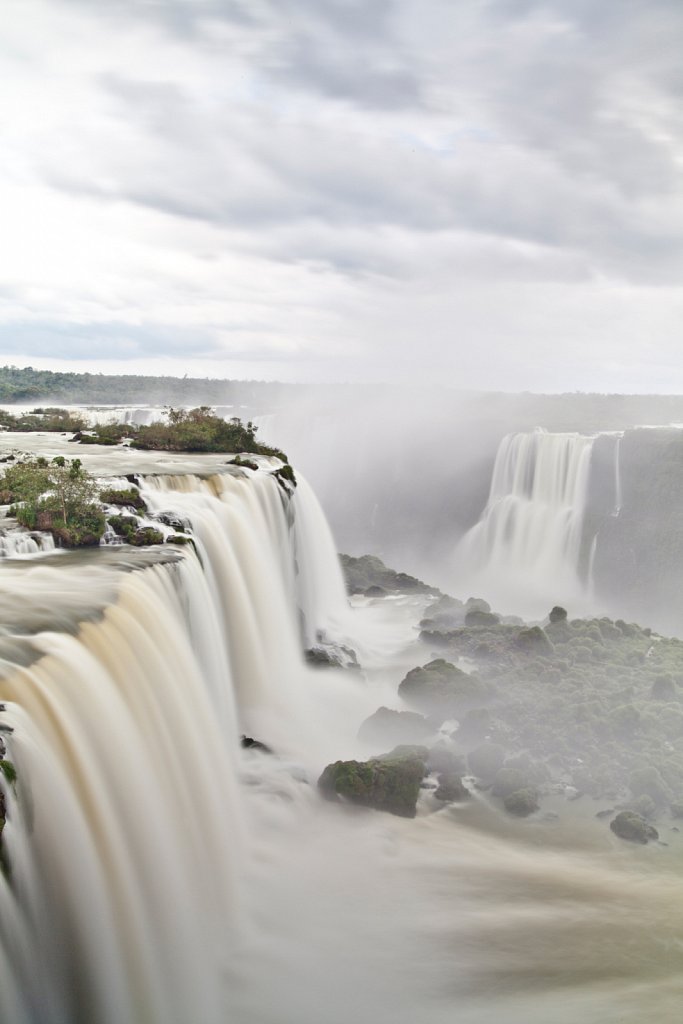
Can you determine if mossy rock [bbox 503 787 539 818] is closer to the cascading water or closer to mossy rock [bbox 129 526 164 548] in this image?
the cascading water

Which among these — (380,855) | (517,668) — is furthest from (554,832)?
(517,668)

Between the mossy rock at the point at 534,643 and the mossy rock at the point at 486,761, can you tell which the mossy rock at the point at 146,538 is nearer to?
the mossy rock at the point at 486,761

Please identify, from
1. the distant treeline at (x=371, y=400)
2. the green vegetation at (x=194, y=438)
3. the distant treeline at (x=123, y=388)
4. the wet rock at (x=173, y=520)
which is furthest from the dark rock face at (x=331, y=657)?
the distant treeline at (x=123, y=388)

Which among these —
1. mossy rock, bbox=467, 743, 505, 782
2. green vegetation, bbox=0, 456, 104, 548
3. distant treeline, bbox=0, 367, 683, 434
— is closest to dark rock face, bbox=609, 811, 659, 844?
mossy rock, bbox=467, 743, 505, 782

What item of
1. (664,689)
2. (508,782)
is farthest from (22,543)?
(664,689)

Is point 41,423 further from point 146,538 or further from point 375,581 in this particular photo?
point 146,538

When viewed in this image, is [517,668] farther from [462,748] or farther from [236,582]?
[236,582]
